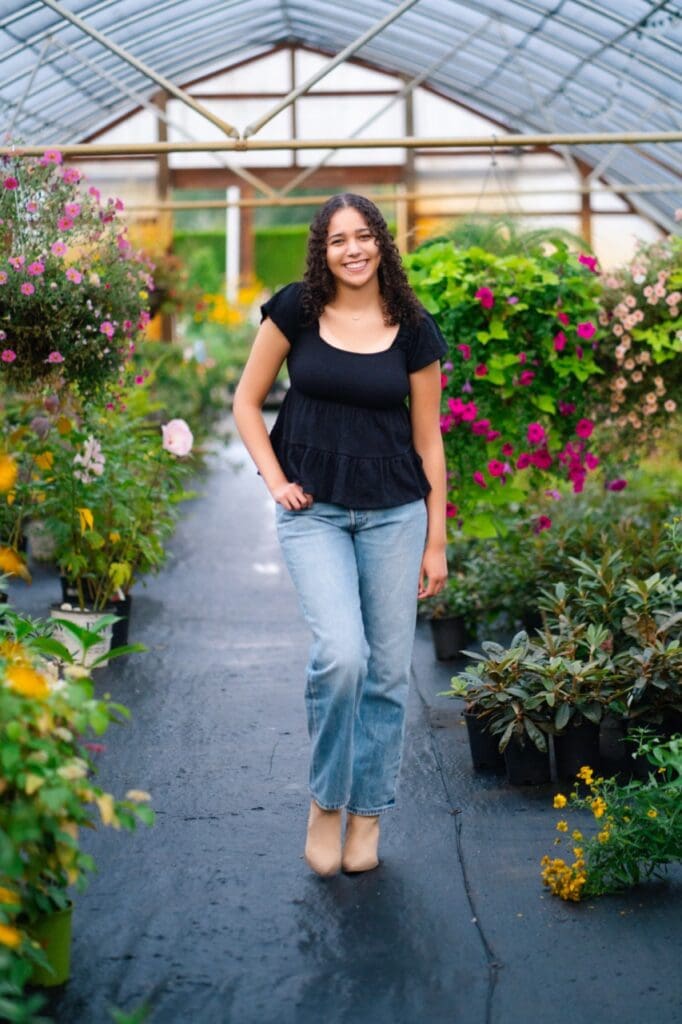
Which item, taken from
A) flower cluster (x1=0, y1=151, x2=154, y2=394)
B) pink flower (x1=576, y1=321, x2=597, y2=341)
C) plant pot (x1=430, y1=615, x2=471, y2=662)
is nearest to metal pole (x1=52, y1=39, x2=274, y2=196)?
flower cluster (x1=0, y1=151, x2=154, y2=394)

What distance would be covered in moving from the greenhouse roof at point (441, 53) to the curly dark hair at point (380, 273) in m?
4.61

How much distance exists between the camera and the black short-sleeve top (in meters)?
3.03

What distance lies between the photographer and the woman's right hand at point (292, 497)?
300cm

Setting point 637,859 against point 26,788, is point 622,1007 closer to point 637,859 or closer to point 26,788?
point 637,859

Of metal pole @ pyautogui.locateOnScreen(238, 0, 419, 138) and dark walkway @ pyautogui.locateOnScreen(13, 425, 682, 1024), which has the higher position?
metal pole @ pyautogui.locateOnScreen(238, 0, 419, 138)

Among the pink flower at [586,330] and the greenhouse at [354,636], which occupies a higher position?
the pink flower at [586,330]

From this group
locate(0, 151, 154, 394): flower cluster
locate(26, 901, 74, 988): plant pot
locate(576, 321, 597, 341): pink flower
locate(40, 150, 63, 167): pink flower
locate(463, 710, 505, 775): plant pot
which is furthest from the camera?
locate(576, 321, 597, 341): pink flower

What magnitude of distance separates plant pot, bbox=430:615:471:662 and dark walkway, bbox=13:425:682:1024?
2.37 feet

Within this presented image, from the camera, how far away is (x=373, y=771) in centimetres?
312

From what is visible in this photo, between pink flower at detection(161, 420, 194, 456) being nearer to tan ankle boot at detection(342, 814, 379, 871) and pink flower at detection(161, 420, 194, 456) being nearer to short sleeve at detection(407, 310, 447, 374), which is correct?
short sleeve at detection(407, 310, 447, 374)

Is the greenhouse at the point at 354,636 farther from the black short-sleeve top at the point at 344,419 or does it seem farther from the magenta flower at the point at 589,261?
the magenta flower at the point at 589,261

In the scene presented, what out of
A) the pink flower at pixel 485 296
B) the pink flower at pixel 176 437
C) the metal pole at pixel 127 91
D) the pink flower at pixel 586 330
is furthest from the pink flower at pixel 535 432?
the metal pole at pixel 127 91

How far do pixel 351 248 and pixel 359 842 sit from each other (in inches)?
53.3

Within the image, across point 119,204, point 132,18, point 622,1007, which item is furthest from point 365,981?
point 132,18
